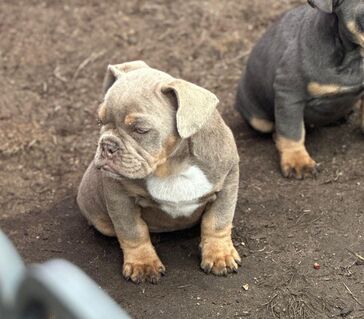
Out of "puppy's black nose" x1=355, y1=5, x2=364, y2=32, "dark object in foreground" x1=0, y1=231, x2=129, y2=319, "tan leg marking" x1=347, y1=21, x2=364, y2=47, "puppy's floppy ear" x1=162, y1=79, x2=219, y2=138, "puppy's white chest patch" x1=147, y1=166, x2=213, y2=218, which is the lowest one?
"puppy's white chest patch" x1=147, y1=166, x2=213, y2=218

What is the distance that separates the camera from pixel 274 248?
472 cm

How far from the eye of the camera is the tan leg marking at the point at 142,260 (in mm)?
4500

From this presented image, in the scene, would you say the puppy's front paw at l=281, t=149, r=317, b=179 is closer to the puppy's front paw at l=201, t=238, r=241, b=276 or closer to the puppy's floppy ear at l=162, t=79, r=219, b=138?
the puppy's front paw at l=201, t=238, r=241, b=276

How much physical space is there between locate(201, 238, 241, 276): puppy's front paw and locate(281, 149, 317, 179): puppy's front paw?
106 cm

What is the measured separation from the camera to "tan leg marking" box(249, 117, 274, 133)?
5.97 m

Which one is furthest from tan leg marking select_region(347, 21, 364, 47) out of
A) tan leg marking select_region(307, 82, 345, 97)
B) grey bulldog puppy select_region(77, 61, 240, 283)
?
grey bulldog puppy select_region(77, 61, 240, 283)

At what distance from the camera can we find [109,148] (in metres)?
3.89

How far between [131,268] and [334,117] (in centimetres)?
212

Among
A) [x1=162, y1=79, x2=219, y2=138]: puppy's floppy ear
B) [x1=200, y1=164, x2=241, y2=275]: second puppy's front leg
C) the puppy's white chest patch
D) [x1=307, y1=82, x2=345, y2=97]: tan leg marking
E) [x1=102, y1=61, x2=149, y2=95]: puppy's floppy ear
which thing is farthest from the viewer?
[x1=307, y1=82, x2=345, y2=97]: tan leg marking

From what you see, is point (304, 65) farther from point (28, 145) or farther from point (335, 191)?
point (28, 145)

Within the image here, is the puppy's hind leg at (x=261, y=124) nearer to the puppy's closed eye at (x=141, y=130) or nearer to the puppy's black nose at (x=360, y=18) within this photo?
the puppy's black nose at (x=360, y=18)

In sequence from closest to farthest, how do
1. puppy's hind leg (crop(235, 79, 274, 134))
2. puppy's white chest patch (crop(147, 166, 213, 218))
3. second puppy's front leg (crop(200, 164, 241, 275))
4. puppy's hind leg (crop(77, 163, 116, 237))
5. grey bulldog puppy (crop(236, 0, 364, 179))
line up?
1. puppy's white chest patch (crop(147, 166, 213, 218))
2. second puppy's front leg (crop(200, 164, 241, 275))
3. puppy's hind leg (crop(77, 163, 116, 237))
4. grey bulldog puppy (crop(236, 0, 364, 179))
5. puppy's hind leg (crop(235, 79, 274, 134))

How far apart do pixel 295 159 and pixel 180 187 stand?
4.94 ft

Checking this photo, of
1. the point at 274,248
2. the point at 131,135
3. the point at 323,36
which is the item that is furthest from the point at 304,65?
the point at 131,135
